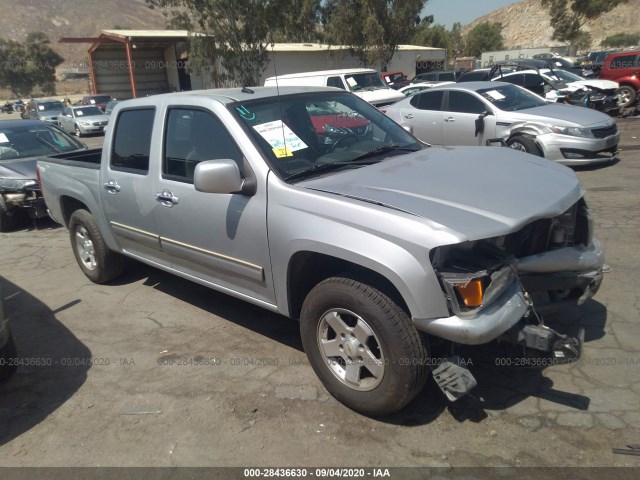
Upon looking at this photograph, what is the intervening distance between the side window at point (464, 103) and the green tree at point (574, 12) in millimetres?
36585

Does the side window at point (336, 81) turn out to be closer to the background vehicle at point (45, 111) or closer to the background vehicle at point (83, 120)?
the background vehicle at point (83, 120)

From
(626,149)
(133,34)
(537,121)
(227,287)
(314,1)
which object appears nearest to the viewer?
(227,287)

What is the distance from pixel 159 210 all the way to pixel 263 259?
121 cm

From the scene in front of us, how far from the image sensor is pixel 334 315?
9.96 ft

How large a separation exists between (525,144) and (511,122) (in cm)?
51

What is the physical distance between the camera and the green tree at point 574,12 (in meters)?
38.9

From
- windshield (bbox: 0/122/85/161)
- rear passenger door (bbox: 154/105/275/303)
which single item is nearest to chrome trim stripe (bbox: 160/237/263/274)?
rear passenger door (bbox: 154/105/275/303)

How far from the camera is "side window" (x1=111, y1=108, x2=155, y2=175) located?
4.31 m

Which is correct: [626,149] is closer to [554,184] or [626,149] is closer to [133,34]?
[554,184]

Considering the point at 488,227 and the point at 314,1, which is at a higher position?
the point at 314,1

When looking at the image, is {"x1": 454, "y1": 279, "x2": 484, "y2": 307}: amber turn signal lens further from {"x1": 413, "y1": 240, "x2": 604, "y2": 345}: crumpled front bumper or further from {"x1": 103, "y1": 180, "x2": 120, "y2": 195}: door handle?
{"x1": 103, "y1": 180, "x2": 120, "y2": 195}: door handle

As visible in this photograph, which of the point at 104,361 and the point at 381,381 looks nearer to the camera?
the point at 381,381

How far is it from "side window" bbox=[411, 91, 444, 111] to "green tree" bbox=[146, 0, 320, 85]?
10990mm

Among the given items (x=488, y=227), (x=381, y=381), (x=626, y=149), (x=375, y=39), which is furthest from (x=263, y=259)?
(x=375, y=39)
